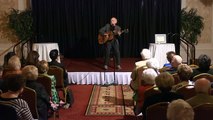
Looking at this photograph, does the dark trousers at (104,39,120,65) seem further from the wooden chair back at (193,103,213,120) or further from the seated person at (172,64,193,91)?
the wooden chair back at (193,103,213,120)

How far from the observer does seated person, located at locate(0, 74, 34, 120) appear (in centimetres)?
339

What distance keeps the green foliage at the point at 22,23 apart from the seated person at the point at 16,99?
8.01 metres

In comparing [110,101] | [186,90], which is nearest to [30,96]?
[186,90]

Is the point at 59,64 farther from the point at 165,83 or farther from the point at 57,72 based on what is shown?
the point at 165,83

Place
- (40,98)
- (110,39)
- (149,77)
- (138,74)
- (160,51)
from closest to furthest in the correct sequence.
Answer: (40,98), (149,77), (138,74), (110,39), (160,51)

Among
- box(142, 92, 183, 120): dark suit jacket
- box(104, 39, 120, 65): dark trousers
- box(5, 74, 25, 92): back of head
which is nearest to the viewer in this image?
box(5, 74, 25, 92): back of head

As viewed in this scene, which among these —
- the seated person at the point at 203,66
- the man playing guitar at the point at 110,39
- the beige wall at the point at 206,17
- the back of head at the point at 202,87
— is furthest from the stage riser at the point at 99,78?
the back of head at the point at 202,87

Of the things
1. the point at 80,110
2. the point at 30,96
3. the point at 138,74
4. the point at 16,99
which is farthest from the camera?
the point at 80,110

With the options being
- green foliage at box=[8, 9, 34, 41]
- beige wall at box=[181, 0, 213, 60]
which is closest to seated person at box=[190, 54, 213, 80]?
beige wall at box=[181, 0, 213, 60]

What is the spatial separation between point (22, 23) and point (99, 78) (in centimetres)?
372

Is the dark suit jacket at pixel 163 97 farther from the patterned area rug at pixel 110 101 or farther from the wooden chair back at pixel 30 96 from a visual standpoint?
the patterned area rug at pixel 110 101

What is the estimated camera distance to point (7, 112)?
3357 millimetres

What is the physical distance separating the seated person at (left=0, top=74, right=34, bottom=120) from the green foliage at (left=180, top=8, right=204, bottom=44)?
27.6ft

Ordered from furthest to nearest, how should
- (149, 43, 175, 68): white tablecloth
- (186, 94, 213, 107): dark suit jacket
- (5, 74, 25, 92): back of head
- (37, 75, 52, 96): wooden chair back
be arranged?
1. (149, 43, 175, 68): white tablecloth
2. (37, 75, 52, 96): wooden chair back
3. (186, 94, 213, 107): dark suit jacket
4. (5, 74, 25, 92): back of head
